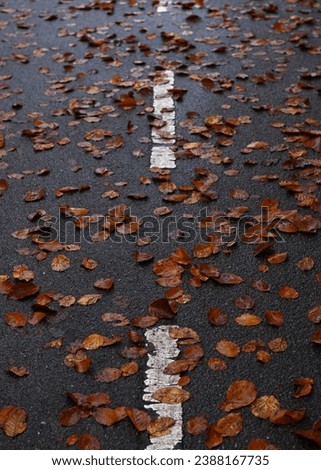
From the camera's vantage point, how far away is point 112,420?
2.87m

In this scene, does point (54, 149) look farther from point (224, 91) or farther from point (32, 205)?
point (224, 91)

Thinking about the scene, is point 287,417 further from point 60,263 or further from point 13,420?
point 60,263

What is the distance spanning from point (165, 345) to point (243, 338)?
0.37 metres

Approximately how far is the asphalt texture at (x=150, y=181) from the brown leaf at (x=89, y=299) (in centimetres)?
4

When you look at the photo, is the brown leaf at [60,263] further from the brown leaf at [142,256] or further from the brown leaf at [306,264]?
the brown leaf at [306,264]

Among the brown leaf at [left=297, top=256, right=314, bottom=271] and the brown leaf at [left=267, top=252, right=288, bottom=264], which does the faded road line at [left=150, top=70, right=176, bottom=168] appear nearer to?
the brown leaf at [left=267, top=252, right=288, bottom=264]

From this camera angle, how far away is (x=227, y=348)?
3.19 metres

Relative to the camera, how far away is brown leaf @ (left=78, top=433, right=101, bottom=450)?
278 cm

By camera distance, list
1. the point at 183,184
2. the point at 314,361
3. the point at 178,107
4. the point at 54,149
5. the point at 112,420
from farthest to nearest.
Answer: the point at 178,107 → the point at 54,149 → the point at 183,184 → the point at 314,361 → the point at 112,420

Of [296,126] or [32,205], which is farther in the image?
[296,126]

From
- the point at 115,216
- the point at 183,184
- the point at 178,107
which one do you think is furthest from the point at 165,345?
the point at 178,107

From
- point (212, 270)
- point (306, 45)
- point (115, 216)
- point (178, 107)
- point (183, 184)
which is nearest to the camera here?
point (212, 270)

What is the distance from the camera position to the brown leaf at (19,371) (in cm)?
311

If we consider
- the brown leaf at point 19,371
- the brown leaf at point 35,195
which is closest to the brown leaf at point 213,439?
the brown leaf at point 19,371
